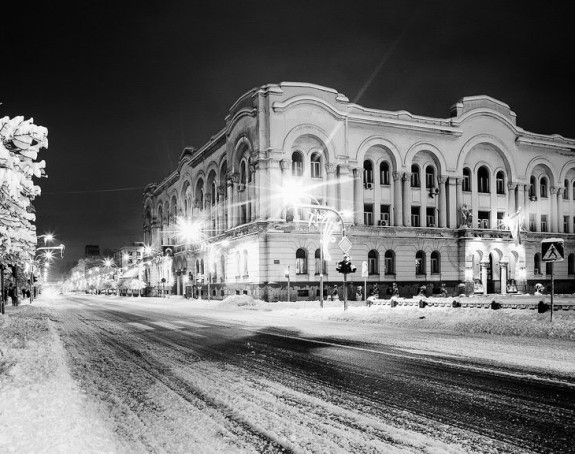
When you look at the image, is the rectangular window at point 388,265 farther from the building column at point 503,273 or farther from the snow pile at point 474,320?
the snow pile at point 474,320

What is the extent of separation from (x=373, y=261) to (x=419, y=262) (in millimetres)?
4938

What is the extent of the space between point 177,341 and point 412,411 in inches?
362

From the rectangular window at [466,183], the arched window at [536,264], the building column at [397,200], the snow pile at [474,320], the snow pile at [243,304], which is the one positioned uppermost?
the rectangular window at [466,183]

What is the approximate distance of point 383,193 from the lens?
48156mm

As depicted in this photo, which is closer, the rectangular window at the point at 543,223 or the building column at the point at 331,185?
the building column at the point at 331,185

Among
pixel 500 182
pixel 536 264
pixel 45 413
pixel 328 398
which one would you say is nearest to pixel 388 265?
pixel 500 182

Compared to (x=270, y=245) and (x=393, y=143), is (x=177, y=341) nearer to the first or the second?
(x=270, y=245)

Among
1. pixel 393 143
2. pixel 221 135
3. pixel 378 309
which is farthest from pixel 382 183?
pixel 378 309

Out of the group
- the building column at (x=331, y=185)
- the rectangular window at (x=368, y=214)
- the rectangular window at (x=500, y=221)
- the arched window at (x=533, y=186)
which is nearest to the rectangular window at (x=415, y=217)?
the rectangular window at (x=368, y=214)

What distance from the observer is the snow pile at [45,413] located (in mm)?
4871

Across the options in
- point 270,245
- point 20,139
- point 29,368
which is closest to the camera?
point 20,139

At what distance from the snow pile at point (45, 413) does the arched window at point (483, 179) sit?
161 feet

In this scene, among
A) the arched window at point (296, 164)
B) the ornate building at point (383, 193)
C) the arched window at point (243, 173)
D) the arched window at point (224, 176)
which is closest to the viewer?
the ornate building at point (383, 193)

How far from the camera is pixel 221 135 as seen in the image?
53250 mm
